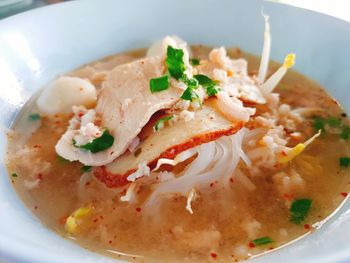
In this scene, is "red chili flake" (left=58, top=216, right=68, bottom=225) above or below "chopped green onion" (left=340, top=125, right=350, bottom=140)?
below

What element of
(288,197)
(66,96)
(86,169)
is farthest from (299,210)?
(66,96)

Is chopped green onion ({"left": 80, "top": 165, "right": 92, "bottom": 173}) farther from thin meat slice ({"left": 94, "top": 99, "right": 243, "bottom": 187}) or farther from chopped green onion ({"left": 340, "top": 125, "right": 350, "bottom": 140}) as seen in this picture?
chopped green onion ({"left": 340, "top": 125, "right": 350, "bottom": 140})

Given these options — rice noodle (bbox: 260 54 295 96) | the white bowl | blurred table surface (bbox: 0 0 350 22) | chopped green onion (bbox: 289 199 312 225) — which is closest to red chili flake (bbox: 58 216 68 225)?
the white bowl

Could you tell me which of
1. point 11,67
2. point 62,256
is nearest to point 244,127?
point 62,256

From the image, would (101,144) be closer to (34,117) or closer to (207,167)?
(207,167)

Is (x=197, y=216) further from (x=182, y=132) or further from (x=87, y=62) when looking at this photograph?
(x=87, y=62)

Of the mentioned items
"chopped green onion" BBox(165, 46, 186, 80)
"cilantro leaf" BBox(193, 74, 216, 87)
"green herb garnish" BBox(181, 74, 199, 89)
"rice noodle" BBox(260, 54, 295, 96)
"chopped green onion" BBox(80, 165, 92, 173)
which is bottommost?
"chopped green onion" BBox(80, 165, 92, 173)

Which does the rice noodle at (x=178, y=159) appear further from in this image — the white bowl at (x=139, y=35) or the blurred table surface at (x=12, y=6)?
the blurred table surface at (x=12, y=6)
